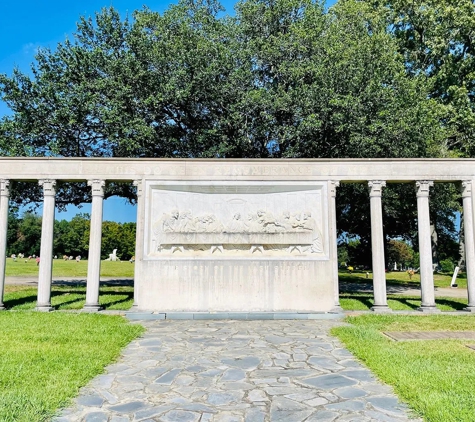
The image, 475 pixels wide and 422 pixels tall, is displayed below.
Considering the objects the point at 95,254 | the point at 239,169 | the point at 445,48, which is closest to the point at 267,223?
the point at 239,169

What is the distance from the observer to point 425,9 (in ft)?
79.8

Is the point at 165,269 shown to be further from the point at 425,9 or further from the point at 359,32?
the point at 425,9

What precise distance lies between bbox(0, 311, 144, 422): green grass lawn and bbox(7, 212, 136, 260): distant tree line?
55.8m

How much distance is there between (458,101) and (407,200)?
295 inches

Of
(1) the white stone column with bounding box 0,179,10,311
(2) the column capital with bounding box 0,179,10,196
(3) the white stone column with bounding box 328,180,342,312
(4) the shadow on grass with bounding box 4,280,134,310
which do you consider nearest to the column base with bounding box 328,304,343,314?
(3) the white stone column with bounding box 328,180,342,312

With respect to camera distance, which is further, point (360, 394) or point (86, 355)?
point (86, 355)

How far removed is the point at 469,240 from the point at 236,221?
7046mm

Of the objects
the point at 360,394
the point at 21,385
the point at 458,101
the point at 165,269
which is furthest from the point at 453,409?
the point at 458,101

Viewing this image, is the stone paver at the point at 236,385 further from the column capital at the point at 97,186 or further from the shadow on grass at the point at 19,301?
the shadow on grass at the point at 19,301

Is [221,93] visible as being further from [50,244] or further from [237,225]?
[50,244]

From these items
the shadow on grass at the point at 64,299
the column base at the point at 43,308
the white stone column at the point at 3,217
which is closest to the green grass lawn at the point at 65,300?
the shadow on grass at the point at 64,299

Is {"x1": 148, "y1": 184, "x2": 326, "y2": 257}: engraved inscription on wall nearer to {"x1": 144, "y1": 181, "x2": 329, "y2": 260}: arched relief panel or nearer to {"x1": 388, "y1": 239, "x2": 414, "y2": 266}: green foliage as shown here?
{"x1": 144, "y1": 181, "x2": 329, "y2": 260}: arched relief panel

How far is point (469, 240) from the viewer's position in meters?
12.3

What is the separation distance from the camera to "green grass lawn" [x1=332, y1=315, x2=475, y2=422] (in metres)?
4.54
